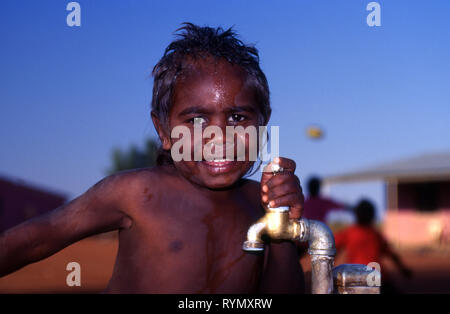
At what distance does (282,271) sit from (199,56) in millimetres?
A: 762

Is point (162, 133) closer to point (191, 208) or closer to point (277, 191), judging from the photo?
point (191, 208)

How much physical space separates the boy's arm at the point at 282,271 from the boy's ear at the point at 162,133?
0.49 metres

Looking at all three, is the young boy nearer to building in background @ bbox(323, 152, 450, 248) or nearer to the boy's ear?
the boy's ear

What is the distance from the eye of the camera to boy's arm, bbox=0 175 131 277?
1.42m

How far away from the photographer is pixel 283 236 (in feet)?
4.64

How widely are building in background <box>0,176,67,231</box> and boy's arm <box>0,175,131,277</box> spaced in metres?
28.5

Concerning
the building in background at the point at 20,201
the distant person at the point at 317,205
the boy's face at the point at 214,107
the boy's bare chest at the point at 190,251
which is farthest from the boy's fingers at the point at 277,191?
the building in background at the point at 20,201

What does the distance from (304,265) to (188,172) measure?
657mm

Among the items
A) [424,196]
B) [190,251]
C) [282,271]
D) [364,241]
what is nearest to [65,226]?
[190,251]

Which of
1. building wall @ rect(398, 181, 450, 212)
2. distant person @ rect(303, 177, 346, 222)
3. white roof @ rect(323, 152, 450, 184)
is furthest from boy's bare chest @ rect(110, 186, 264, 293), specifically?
building wall @ rect(398, 181, 450, 212)

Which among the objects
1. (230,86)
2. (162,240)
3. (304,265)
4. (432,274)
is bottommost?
(432,274)
